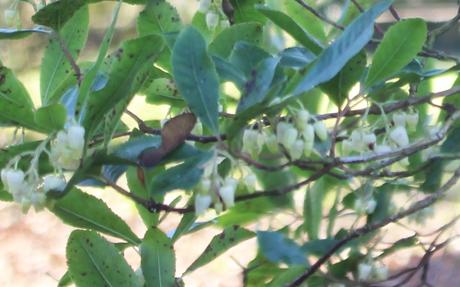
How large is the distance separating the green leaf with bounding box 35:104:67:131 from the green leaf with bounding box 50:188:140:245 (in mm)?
157

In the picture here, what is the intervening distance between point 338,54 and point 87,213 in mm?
341

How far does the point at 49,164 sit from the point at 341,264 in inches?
13.2

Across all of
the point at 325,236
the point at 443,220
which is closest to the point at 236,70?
the point at 325,236

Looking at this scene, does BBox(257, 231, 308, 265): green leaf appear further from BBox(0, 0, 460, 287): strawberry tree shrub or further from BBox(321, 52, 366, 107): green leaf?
BBox(321, 52, 366, 107): green leaf

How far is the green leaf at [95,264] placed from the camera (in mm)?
928

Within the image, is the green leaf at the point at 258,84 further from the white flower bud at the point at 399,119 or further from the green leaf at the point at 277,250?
the white flower bud at the point at 399,119

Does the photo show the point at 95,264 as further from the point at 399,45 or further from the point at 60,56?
the point at 399,45

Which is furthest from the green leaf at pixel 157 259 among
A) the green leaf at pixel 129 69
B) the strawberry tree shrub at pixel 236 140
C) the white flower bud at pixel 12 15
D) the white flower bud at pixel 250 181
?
the white flower bud at pixel 12 15

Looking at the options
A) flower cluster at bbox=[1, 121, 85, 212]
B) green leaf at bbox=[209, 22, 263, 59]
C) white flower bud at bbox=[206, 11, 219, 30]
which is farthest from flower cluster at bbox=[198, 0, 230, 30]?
flower cluster at bbox=[1, 121, 85, 212]

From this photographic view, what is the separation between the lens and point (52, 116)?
734 millimetres

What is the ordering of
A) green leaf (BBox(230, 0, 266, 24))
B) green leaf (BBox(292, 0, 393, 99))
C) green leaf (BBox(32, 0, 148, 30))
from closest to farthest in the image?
1. green leaf (BBox(292, 0, 393, 99))
2. green leaf (BBox(32, 0, 148, 30))
3. green leaf (BBox(230, 0, 266, 24))

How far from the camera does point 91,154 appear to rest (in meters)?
0.75

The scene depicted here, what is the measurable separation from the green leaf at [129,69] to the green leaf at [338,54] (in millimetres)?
122

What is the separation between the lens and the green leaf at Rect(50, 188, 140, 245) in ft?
2.97
